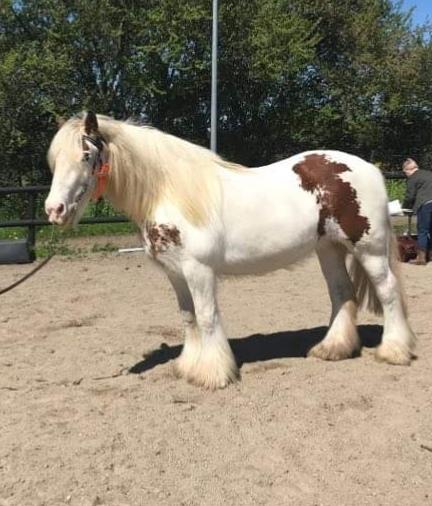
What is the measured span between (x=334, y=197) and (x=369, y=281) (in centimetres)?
80

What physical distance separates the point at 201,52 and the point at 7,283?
54.3 feet

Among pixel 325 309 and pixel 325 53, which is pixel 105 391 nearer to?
pixel 325 309

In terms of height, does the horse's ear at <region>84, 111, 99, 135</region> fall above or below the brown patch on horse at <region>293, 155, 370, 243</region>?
above

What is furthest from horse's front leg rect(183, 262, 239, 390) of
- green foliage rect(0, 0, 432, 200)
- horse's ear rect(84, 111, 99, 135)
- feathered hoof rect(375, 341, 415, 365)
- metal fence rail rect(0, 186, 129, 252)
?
green foliage rect(0, 0, 432, 200)

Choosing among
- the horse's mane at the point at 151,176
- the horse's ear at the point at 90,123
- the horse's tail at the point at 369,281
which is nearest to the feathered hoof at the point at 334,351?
the horse's tail at the point at 369,281

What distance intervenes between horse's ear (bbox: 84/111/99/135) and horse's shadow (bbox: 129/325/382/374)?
5.99 feet

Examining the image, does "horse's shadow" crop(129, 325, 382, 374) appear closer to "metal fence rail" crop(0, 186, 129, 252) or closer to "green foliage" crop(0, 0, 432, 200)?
"metal fence rail" crop(0, 186, 129, 252)

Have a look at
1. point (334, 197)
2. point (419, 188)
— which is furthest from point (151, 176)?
point (419, 188)

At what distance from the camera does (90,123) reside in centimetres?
365

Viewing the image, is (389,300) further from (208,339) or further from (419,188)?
(419,188)

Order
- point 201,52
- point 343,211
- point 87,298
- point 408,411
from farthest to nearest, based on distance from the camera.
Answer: point 201,52 < point 87,298 < point 343,211 < point 408,411

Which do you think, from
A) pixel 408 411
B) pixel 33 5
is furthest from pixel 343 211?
pixel 33 5

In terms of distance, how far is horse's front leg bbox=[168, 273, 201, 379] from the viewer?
13.6 feet

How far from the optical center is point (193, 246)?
12.5ft
